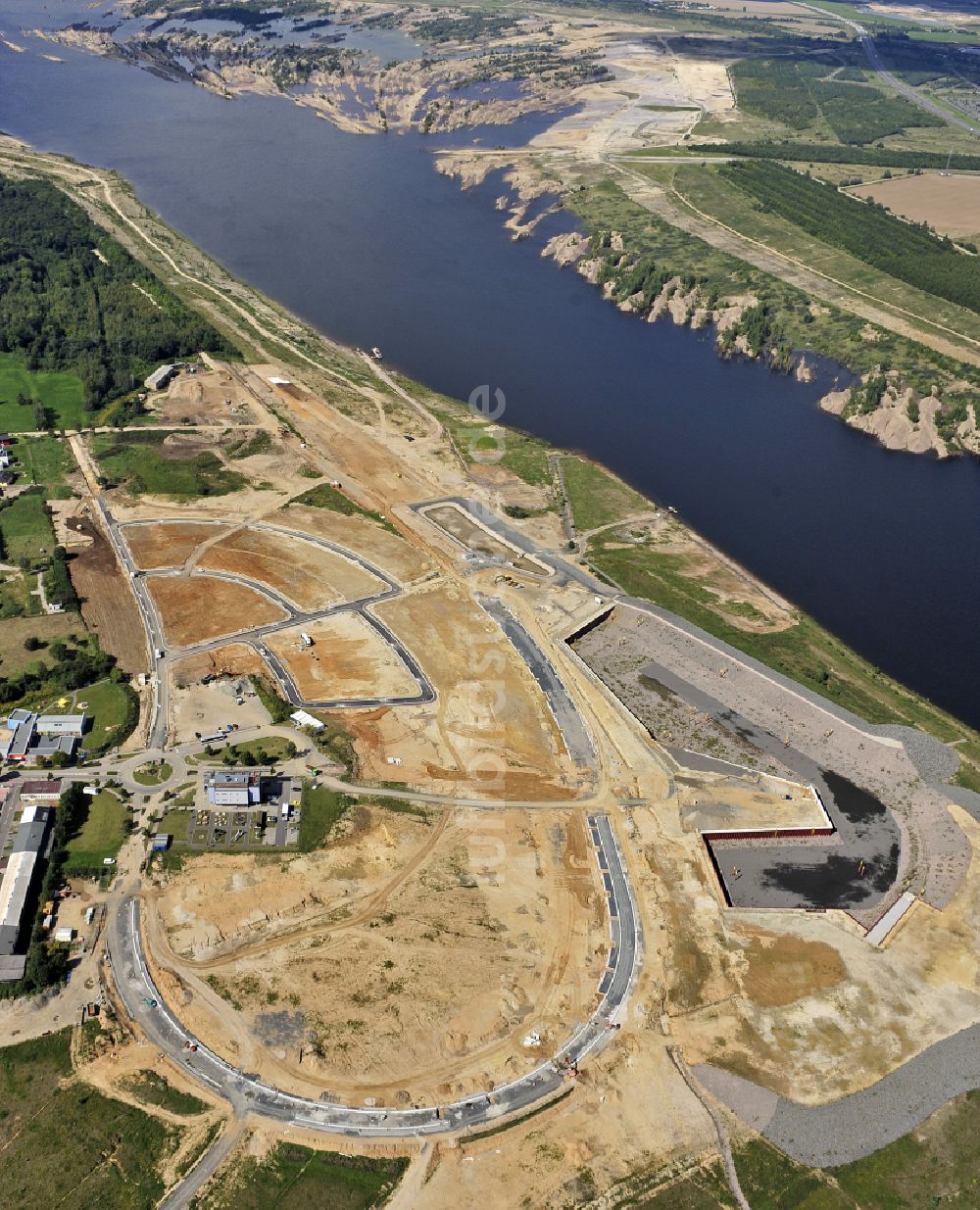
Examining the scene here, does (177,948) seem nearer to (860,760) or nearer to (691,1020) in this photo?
(691,1020)

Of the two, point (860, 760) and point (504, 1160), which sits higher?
point (860, 760)

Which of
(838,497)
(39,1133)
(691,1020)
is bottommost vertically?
(39,1133)

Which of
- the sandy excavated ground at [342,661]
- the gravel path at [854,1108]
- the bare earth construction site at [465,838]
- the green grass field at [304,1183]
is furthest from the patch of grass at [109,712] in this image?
the gravel path at [854,1108]

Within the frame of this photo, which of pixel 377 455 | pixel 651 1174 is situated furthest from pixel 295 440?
pixel 651 1174

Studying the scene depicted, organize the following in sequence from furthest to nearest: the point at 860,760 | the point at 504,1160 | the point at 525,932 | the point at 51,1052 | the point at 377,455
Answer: the point at 377,455
the point at 860,760
the point at 525,932
the point at 51,1052
the point at 504,1160

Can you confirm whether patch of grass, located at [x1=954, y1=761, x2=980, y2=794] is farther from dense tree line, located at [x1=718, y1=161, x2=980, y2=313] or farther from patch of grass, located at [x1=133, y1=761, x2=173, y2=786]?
dense tree line, located at [x1=718, y1=161, x2=980, y2=313]

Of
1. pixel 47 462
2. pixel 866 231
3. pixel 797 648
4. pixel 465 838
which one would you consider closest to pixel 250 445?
Result: pixel 47 462

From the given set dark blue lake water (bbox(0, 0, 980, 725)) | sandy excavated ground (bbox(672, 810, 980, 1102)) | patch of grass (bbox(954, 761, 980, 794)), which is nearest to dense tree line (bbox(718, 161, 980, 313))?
dark blue lake water (bbox(0, 0, 980, 725))
